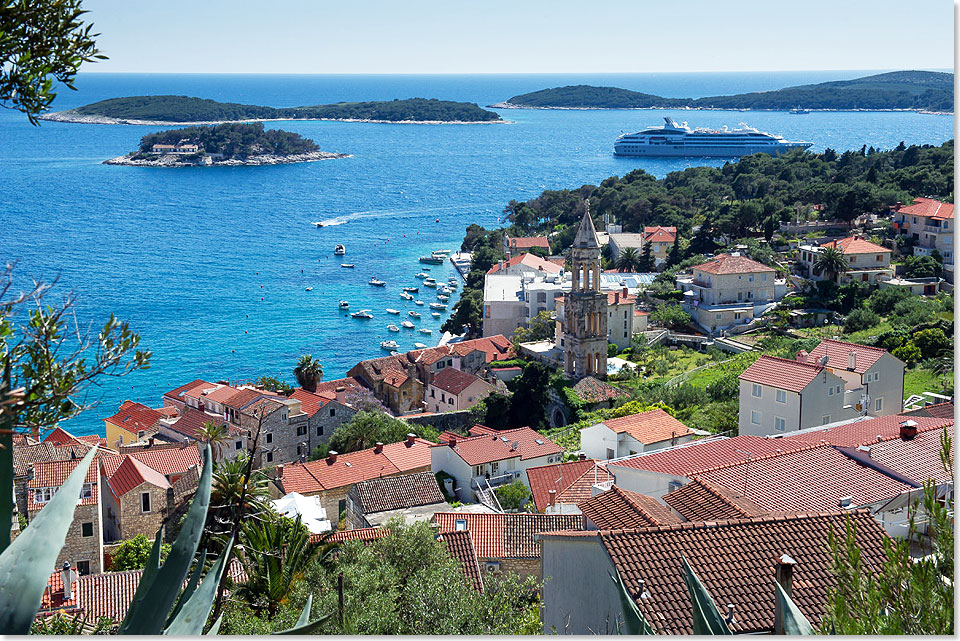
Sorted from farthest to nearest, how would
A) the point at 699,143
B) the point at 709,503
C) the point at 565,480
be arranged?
the point at 699,143, the point at 565,480, the point at 709,503

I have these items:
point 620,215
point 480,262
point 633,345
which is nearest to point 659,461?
point 633,345

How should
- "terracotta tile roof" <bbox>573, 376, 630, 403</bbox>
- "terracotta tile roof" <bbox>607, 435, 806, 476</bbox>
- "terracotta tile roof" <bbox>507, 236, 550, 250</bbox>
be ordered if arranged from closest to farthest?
1. "terracotta tile roof" <bbox>607, 435, 806, 476</bbox>
2. "terracotta tile roof" <bbox>573, 376, 630, 403</bbox>
3. "terracotta tile roof" <bbox>507, 236, 550, 250</bbox>

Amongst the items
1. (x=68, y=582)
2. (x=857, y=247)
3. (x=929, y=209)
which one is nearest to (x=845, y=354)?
(x=68, y=582)

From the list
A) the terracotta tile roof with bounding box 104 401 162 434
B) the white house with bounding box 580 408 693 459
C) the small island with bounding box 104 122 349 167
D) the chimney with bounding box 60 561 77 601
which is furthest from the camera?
the small island with bounding box 104 122 349 167

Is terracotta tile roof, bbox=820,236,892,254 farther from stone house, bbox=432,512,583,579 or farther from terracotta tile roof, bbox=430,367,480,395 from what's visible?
stone house, bbox=432,512,583,579

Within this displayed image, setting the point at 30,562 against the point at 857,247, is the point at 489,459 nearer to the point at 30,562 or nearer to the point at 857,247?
the point at 30,562

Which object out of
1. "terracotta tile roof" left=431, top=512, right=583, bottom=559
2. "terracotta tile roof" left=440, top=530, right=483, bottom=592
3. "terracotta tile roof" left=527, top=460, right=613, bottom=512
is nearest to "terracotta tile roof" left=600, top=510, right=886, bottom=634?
"terracotta tile roof" left=440, top=530, right=483, bottom=592

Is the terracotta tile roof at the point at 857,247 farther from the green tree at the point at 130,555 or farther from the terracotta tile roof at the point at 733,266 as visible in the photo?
the green tree at the point at 130,555
